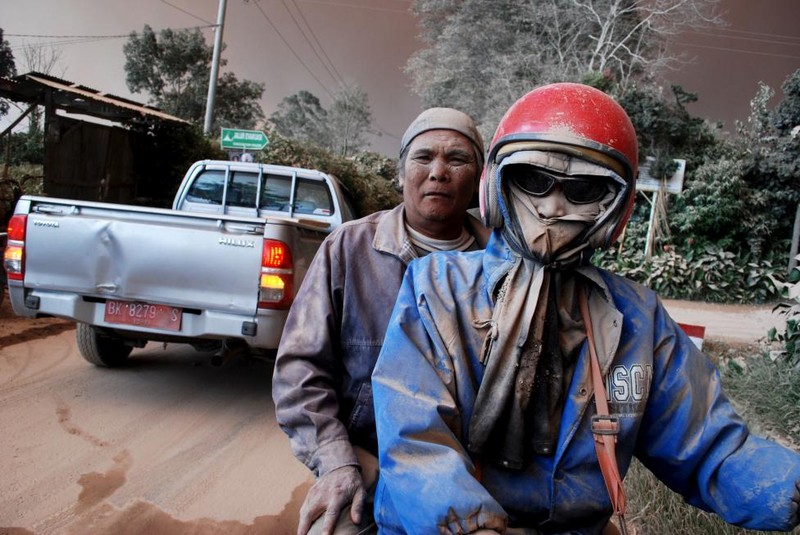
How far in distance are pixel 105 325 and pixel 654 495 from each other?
394 centimetres

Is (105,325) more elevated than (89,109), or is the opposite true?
(89,109)

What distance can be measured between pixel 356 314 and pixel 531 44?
70.9ft

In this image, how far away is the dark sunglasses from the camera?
1.42 m

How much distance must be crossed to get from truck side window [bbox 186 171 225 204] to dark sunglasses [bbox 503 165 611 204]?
622cm

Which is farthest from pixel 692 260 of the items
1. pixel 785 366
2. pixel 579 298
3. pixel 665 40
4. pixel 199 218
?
pixel 579 298

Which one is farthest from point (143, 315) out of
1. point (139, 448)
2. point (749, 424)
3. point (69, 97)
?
point (69, 97)

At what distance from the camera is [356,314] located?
6.91 feet

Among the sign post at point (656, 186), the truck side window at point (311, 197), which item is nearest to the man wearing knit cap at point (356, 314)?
the truck side window at point (311, 197)

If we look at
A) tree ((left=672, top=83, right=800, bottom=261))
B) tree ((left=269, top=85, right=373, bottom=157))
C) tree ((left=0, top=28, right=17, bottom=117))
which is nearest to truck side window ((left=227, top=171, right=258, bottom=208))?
tree ((left=672, top=83, right=800, bottom=261))

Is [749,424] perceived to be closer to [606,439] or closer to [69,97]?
[606,439]

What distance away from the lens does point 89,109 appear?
12.1 metres

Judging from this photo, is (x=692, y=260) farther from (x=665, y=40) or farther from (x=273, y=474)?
(x=273, y=474)

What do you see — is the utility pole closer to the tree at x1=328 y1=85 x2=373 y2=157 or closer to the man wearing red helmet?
the man wearing red helmet

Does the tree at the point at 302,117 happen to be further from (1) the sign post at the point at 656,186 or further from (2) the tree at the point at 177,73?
(1) the sign post at the point at 656,186
